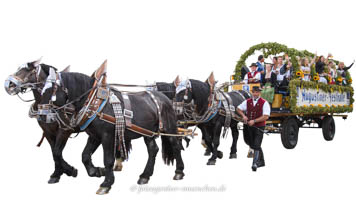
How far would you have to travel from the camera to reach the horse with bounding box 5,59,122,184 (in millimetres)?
7059

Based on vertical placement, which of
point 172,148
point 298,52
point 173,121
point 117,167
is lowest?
point 117,167

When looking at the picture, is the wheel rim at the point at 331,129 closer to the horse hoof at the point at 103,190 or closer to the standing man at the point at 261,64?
the standing man at the point at 261,64

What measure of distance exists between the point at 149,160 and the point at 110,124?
1.27 metres

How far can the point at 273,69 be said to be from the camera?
12609 millimetres

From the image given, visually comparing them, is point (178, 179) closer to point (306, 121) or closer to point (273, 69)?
point (273, 69)

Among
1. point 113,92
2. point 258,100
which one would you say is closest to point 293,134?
point 258,100

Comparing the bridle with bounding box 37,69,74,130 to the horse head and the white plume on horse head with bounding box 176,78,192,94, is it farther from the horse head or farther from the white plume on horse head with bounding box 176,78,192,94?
the white plume on horse head with bounding box 176,78,192,94

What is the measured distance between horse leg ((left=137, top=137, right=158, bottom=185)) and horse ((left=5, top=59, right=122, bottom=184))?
0.92 m

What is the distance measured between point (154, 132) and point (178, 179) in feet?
3.61

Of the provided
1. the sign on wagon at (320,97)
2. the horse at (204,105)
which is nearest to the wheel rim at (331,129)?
the sign on wagon at (320,97)

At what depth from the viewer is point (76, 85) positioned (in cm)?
700

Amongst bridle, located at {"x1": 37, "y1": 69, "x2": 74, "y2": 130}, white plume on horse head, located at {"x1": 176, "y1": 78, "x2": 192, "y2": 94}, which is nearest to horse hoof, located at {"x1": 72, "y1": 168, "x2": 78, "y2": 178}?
bridle, located at {"x1": 37, "y1": 69, "x2": 74, "y2": 130}

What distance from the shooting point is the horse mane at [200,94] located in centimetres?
985

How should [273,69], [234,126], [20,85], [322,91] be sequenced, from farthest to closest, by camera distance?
[322,91]
[273,69]
[234,126]
[20,85]
